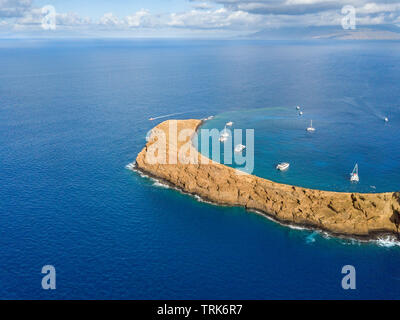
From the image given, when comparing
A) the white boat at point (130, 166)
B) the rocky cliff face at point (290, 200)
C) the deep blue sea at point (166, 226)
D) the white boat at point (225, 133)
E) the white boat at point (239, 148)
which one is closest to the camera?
the deep blue sea at point (166, 226)

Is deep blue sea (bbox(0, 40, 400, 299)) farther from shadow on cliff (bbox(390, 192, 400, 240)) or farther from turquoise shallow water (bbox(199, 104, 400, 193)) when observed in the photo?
shadow on cliff (bbox(390, 192, 400, 240))

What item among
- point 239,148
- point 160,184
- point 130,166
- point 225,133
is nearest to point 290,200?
point 239,148

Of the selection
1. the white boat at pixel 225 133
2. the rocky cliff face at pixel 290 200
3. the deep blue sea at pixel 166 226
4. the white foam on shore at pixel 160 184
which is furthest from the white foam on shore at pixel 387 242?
the white boat at pixel 225 133

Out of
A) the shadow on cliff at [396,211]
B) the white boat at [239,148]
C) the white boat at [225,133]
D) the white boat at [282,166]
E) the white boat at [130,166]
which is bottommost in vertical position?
the shadow on cliff at [396,211]

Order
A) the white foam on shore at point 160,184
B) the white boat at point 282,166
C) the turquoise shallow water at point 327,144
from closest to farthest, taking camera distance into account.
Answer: the turquoise shallow water at point 327,144, the white boat at point 282,166, the white foam on shore at point 160,184

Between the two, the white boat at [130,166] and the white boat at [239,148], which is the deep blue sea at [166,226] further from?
the white boat at [239,148]

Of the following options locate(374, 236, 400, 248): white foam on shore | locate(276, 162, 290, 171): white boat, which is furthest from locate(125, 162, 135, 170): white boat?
locate(374, 236, 400, 248): white foam on shore

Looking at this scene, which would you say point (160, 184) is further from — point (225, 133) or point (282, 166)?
point (225, 133)

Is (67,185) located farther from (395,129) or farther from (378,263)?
(395,129)

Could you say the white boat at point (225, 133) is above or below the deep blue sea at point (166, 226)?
above
